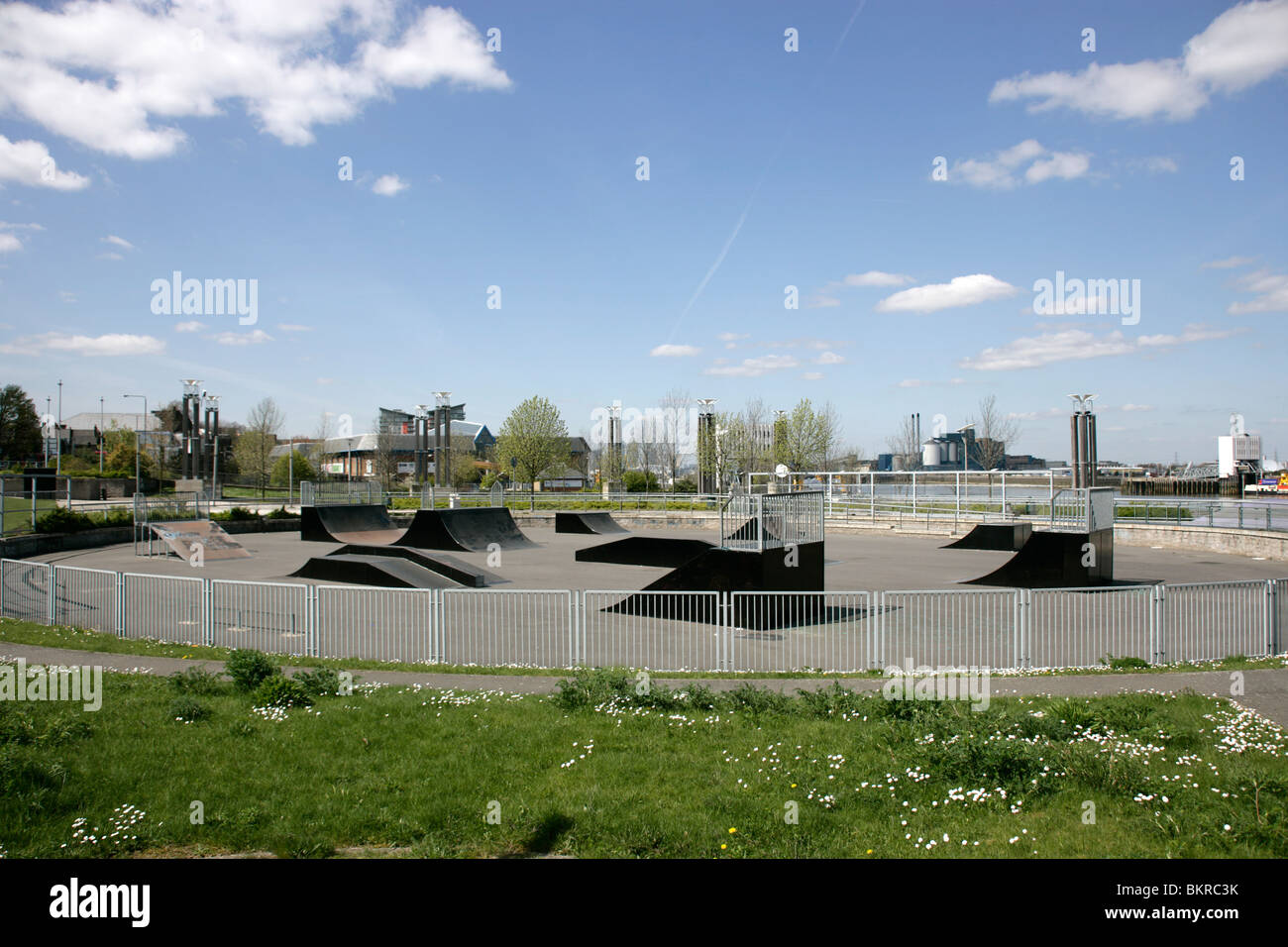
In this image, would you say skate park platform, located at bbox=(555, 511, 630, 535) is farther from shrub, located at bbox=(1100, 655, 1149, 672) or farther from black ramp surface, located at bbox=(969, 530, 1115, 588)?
shrub, located at bbox=(1100, 655, 1149, 672)

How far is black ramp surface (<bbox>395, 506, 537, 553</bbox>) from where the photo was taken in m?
28.8

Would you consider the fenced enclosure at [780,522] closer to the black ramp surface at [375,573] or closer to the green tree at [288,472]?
the black ramp surface at [375,573]

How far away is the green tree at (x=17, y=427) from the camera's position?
63.3 m

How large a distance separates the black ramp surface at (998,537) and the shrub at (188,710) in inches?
997

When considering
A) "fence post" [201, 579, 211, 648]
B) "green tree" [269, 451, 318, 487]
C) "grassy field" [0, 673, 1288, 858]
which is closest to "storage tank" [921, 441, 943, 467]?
"green tree" [269, 451, 318, 487]

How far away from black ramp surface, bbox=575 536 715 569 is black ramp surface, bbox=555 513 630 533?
11016mm

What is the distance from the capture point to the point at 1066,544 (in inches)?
699

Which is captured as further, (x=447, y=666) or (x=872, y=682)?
(x=447, y=666)

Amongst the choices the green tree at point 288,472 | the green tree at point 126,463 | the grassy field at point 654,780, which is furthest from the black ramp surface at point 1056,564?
the green tree at point 126,463

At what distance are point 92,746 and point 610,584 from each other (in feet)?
45.2

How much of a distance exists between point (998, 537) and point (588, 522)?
702 inches

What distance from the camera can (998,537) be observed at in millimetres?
27438

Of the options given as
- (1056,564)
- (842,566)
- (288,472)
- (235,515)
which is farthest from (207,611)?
(288,472)

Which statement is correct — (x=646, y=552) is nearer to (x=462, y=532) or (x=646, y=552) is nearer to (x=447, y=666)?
(x=462, y=532)
